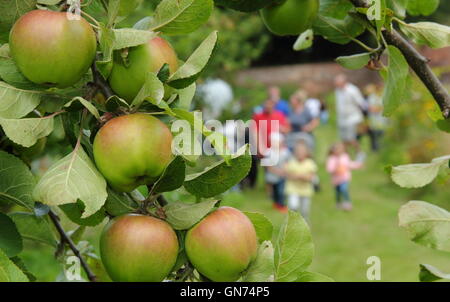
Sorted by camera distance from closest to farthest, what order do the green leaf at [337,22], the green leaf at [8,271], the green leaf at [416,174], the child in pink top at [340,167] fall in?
the green leaf at [8,271] → the green leaf at [416,174] → the green leaf at [337,22] → the child in pink top at [340,167]

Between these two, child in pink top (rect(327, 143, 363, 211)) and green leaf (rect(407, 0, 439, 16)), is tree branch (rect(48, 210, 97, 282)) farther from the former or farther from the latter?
child in pink top (rect(327, 143, 363, 211))

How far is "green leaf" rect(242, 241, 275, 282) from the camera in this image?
0.70 m

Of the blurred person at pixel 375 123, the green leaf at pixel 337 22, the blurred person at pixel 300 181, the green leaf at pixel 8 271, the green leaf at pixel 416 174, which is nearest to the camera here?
the green leaf at pixel 8 271

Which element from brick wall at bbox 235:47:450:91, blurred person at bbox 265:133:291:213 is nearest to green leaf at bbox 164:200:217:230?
blurred person at bbox 265:133:291:213

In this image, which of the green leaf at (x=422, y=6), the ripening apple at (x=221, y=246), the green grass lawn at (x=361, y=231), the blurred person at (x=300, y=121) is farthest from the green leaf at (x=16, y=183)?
the blurred person at (x=300, y=121)

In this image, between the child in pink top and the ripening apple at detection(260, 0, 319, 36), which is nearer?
the ripening apple at detection(260, 0, 319, 36)

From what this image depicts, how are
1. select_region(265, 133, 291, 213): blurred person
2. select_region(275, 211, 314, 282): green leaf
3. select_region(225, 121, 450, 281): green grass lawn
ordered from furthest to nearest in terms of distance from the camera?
select_region(265, 133, 291, 213): blurred person
select_region(225, 121, 450, 281): green grass lawn
select_region(275, 211, 314, 282): green leaf

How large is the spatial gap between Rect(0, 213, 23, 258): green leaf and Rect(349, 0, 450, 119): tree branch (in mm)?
531

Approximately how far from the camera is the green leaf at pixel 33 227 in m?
1.02

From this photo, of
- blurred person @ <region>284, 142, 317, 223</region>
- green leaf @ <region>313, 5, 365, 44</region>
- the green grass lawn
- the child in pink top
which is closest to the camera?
green leaf @ <region>313, 5, 365, 44</region>

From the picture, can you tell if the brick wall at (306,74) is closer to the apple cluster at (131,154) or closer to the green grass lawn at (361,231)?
the green grass lawn at (361,231)

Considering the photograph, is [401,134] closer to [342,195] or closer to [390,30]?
[342,195]

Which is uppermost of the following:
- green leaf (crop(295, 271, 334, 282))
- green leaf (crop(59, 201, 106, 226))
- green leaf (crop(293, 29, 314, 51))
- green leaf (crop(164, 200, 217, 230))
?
green leaf (crop(293, 29, 314, 51))

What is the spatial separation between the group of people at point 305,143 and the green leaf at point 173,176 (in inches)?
125
